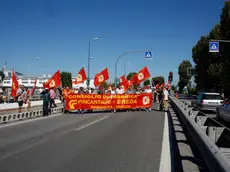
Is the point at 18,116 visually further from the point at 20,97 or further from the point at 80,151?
the point at 80,151

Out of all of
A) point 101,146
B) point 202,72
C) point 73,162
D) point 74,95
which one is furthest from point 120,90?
point 202,72

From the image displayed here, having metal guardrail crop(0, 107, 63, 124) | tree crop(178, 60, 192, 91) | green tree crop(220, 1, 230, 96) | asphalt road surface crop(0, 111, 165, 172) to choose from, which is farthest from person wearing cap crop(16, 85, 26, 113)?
tree crop(178, 60, 192, 91)

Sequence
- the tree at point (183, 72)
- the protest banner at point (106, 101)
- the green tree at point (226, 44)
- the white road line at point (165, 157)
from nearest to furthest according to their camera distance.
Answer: the white road line at point (165, 157) → the protest banner at point (106, 101) → the green tree at point (226, 44) → the tree at point (183, 72)

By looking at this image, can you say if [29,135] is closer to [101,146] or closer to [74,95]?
[101,146]

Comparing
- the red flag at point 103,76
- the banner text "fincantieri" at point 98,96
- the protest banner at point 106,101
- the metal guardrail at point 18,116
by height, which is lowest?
the metal guardrail at point 18,116

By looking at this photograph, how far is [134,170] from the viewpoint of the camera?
17.9 feet

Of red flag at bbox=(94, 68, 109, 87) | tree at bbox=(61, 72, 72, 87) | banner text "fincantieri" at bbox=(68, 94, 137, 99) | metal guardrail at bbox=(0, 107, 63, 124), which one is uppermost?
tree at bbox=(61, 72, 72, 87)

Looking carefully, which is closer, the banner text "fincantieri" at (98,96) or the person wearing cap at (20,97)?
the person wearing cap at (20,97)

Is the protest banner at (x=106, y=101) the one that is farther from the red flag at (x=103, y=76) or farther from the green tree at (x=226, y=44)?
the green tree at (x=226, y=44)

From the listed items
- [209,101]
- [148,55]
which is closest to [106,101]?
[209,101]

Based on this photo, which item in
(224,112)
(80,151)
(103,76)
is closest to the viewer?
(80,151)

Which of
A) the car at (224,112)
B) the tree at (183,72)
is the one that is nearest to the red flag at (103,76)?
the car at (224,112)

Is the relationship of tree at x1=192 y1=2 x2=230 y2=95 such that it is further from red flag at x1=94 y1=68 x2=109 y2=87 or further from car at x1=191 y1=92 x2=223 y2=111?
red flag at x1=94 y1=68 x2=109 y2=87

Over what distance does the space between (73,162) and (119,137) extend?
328cm
